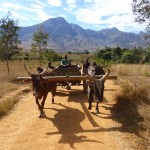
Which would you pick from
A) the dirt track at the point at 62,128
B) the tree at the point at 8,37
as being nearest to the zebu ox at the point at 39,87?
the dirt track at the point at 62,128

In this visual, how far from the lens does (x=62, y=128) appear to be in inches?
411

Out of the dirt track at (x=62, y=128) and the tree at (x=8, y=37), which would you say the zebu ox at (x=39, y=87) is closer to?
the dirt track at (x=62, y=128)

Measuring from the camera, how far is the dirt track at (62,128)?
8.84 m

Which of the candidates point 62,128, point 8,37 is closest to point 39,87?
point 62,128

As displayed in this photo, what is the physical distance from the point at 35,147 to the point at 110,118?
387cm

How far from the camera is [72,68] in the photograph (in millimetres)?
16000

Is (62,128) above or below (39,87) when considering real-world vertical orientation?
below

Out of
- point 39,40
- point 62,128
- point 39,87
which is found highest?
point 39,40

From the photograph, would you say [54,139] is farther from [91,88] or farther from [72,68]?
[72,68]

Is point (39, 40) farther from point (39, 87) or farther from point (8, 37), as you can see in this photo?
point (39, 87)

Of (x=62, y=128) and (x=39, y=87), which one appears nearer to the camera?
(x=62, y=128)

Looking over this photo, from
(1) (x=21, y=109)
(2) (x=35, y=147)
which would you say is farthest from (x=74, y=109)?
(2) (x=35, y=147)

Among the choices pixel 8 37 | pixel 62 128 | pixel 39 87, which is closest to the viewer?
pixel 62 128

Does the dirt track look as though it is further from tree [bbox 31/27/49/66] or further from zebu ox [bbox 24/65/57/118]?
tree [bbox 31/27/49/66]
